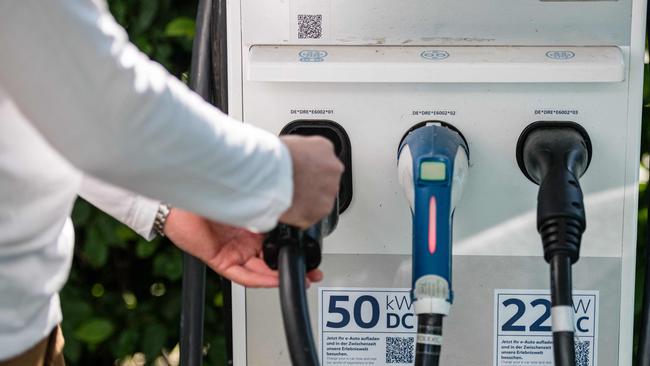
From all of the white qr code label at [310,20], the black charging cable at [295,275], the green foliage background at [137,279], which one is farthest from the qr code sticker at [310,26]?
the green foliage background at [137,279]

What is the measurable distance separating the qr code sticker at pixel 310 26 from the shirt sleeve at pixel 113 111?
45cm

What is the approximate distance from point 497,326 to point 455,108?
0.36m

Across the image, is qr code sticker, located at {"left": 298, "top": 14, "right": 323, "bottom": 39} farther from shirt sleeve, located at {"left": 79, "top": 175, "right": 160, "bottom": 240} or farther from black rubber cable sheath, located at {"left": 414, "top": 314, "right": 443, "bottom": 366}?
black rubber cable sheath, located at {"left": 414, "top": 314, "right": 443, "bottom": 366}

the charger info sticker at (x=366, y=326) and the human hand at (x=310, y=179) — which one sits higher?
the human hand at (x=310, y=179)

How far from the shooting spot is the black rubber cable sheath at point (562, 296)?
4.87 feet

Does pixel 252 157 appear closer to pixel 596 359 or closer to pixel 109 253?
pixel 596 359

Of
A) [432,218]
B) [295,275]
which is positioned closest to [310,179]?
[295,275]

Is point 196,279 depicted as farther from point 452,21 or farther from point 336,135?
point 452,21

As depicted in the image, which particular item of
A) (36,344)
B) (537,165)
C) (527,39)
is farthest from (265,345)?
(527,39)

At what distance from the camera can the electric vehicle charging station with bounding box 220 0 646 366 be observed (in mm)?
1638

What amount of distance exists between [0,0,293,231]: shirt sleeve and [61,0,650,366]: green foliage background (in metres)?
1.01

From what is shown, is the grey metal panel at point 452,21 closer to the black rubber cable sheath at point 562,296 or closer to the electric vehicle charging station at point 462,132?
the electric vehicle charging station at point 462,132

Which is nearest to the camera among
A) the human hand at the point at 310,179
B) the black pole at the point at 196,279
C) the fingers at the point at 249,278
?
the human hand at the point at 310,179

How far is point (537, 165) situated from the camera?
1620mm
